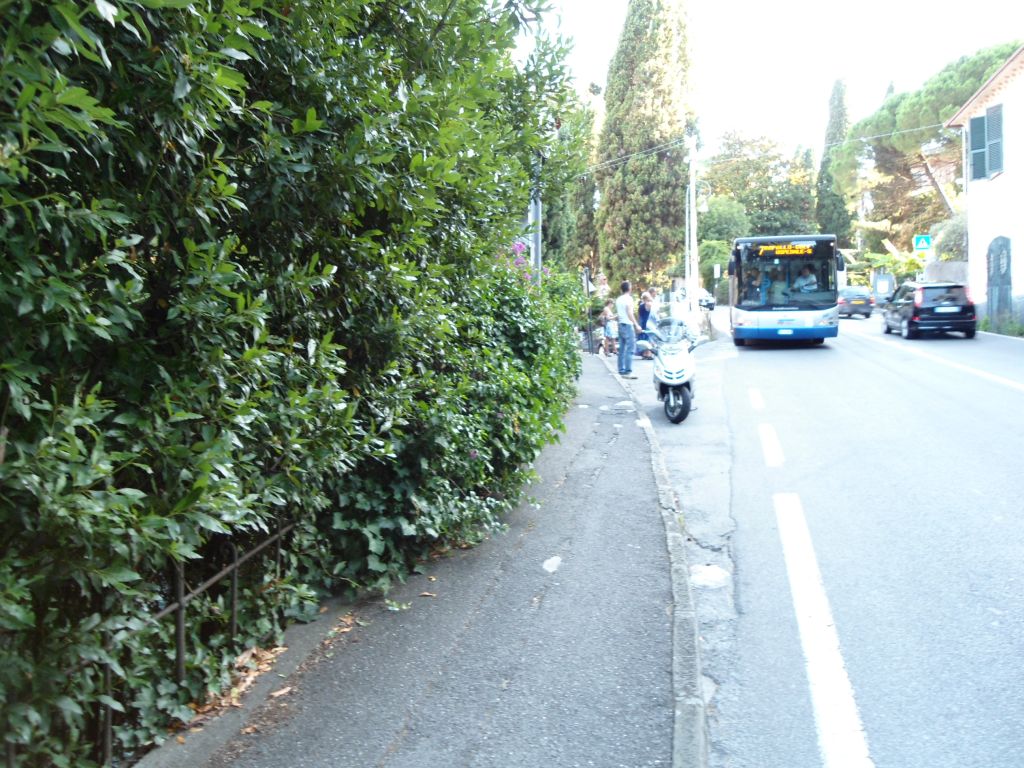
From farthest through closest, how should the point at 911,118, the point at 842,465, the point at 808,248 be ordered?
the point at 911,118
the point at 808,248
the point at 842,465

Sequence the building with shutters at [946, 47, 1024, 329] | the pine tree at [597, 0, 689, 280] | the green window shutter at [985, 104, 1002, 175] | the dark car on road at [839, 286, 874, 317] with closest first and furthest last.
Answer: the building with shutters at [946, 47, 1024, 329]
the green window shutter at [985, 104, 1002, 175]
the pine tree at [597, 0, 689, 280]
the dark car on road at [839, 286, 874, 317]

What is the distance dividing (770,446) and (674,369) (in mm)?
2236

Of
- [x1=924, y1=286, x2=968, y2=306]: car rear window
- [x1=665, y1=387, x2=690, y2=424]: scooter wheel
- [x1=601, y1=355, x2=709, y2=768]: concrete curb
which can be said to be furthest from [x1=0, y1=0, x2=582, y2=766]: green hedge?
[x1=924, y1=286, x2=968, y2=306]: car rear window

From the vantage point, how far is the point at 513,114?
752cm

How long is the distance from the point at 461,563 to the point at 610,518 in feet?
5.74

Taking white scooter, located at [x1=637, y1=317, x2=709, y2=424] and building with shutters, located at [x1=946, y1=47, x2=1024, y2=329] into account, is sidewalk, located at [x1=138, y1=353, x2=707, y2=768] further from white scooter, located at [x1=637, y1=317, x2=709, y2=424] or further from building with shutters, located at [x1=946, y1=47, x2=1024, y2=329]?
building with shutters, located at [x1=946, y1=47, x2=1024, y2=329]

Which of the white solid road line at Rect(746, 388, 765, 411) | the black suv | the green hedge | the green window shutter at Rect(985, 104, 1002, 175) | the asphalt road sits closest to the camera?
the green hedge

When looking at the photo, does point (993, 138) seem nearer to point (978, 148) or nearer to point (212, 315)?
point (978, 148)

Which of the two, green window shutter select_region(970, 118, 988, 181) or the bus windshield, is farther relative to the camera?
green window shutter select_region(970, 118, 988, 181)

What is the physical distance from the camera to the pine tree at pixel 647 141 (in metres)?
41.4

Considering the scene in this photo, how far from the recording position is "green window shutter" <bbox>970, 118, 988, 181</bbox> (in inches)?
1272

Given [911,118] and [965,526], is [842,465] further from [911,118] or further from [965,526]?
[911,118]

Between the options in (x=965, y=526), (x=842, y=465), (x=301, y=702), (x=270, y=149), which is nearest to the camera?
(x=270, y=149)

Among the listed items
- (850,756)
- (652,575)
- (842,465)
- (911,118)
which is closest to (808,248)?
(842,465)
